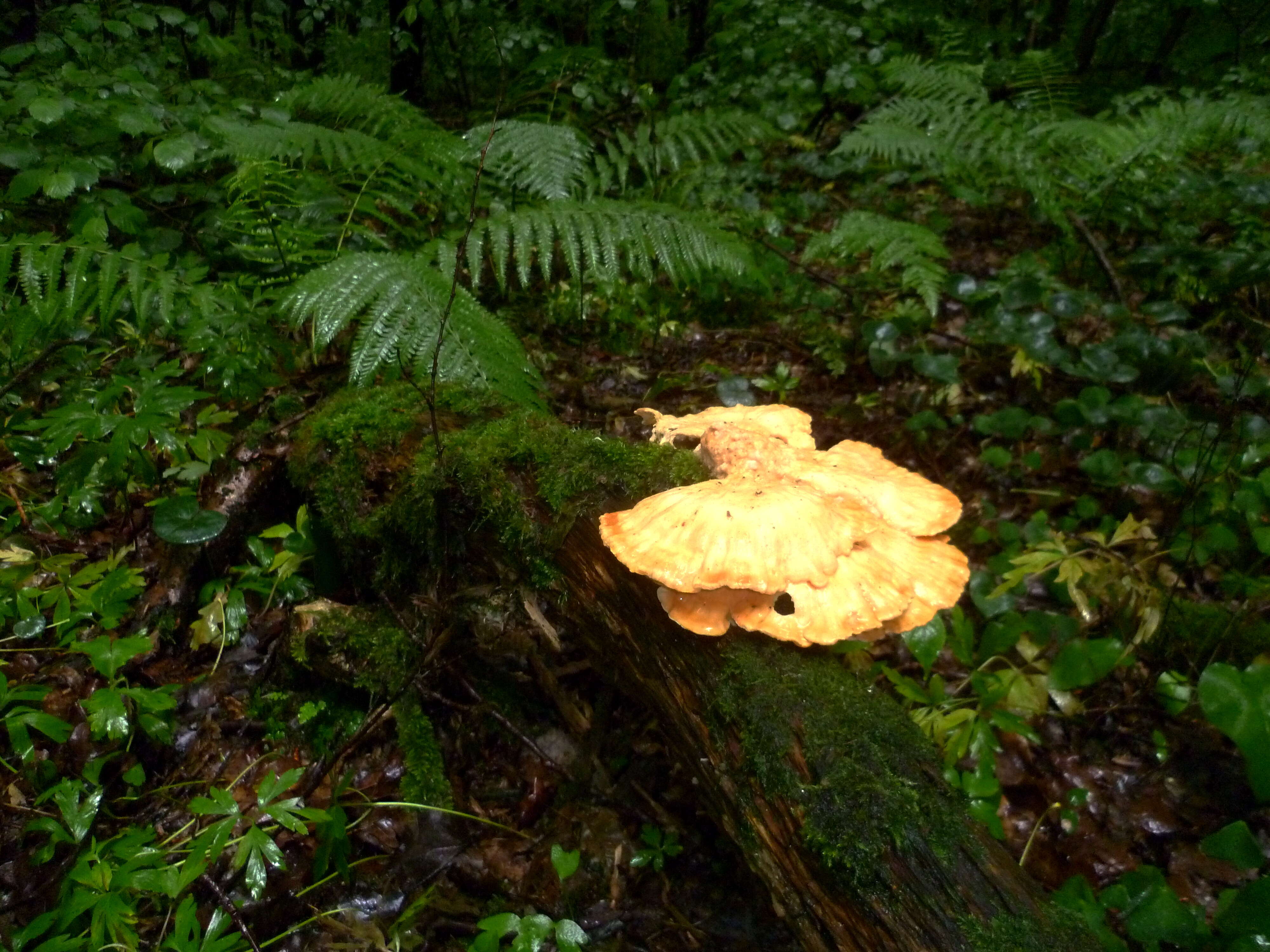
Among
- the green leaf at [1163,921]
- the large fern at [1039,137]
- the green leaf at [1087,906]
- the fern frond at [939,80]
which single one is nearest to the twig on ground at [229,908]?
the green leaf at [1087,906]

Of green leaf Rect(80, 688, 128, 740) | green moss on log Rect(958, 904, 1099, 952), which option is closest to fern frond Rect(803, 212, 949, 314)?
green moss on log Rect(958, 904, 1099, 952)

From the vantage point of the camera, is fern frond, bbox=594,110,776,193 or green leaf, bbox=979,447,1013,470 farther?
fern frond, bbox=594,110,776,193

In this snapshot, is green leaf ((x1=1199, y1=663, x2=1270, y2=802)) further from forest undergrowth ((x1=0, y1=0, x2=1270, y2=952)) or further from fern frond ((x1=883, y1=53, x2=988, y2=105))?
fern frond ((x1=883, y1=53, x2=988, y2=105))

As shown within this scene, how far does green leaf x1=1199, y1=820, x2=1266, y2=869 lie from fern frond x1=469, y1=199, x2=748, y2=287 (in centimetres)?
339

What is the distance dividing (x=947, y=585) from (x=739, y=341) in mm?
3528

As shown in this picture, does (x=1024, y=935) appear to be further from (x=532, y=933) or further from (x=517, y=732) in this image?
(x=517, y=732)

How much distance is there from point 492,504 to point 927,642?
1.90m

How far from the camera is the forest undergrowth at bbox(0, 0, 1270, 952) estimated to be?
248cm

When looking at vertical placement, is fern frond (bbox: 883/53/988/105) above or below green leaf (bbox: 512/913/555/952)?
above

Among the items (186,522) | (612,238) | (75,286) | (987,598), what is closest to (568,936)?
(186,522)

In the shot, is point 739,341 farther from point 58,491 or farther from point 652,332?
point 58,491

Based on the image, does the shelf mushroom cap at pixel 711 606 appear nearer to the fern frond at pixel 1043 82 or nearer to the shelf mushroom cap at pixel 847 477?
the shelf mushroom cap at pixel 847 477

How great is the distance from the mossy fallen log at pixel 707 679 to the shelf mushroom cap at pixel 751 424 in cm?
15

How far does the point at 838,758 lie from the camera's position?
1.73 metres
